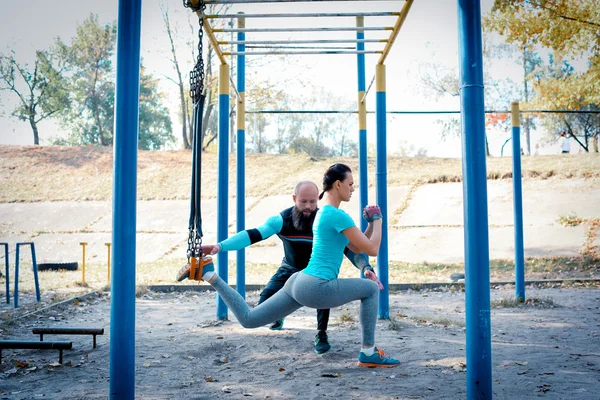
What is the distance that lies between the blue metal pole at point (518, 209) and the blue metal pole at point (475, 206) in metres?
3.37

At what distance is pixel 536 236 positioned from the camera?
9.47 meters

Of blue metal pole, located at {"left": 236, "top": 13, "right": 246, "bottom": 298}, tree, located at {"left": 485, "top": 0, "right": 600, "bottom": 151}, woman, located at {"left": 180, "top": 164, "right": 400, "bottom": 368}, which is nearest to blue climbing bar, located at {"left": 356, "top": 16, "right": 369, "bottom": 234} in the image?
blue metal pole, located at {"left": 236, "top": 13, "right": 246, "bottom": 298}

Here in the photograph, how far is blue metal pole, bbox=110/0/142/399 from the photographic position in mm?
2305

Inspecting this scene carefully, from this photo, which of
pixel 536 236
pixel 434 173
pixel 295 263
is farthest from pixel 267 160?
pixel 295 263

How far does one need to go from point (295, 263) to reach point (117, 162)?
2006 mm

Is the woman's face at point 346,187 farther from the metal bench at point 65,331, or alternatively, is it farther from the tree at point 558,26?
the tree at point 558,26

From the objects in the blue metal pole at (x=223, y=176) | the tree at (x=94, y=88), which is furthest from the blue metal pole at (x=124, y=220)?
the tree at (x=94, y=88)

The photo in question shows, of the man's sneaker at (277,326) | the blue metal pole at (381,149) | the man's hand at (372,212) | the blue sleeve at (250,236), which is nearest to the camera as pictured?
the man's hand at (372,212)

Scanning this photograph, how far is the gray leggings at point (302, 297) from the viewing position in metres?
2.89

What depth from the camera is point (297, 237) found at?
399 centimetres

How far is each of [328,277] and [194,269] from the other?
29.0 inches

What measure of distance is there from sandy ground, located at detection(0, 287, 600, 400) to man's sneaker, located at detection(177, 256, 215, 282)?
61 centimetres

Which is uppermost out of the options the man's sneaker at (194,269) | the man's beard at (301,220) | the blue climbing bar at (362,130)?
the blue climbing bar at (362,130)

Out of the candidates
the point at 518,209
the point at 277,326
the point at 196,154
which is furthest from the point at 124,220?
the point at 518,209
